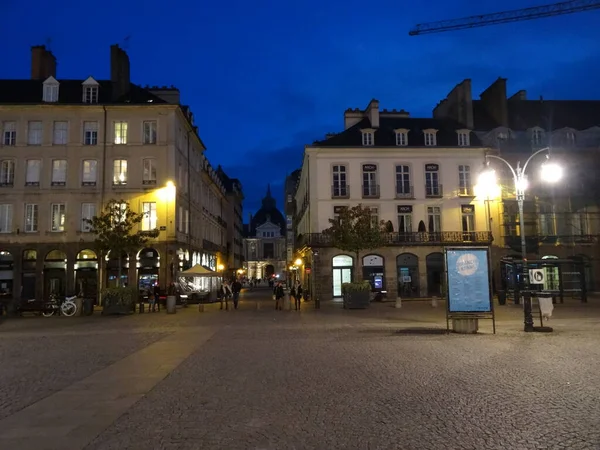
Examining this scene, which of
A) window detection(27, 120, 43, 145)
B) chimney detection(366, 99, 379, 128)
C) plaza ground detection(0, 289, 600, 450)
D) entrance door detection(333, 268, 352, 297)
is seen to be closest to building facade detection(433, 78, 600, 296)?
chimney detection(366, 99, 379, 128)

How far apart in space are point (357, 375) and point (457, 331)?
8014mm

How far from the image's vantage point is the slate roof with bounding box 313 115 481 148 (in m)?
45.0

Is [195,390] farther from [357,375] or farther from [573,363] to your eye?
[573,363]

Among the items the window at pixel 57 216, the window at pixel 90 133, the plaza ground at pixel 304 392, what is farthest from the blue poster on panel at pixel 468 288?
the window at pixel 90 133

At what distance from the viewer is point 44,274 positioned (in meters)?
38.9

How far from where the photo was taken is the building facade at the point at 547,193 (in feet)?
145

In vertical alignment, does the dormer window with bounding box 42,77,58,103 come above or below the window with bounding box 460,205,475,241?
above

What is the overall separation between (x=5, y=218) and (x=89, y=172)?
696 centimetres

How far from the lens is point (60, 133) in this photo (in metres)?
40.0

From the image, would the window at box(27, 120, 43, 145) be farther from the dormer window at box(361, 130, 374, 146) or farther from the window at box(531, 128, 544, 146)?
the window at box(531, 128, 544, 146)

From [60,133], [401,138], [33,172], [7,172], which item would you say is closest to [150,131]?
[60,133]

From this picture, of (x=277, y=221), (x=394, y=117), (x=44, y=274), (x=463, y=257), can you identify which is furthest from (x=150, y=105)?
(x=277, y=221)

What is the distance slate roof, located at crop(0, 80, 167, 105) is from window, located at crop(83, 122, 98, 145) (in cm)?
167

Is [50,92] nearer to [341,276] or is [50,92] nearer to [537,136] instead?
[341,276]
